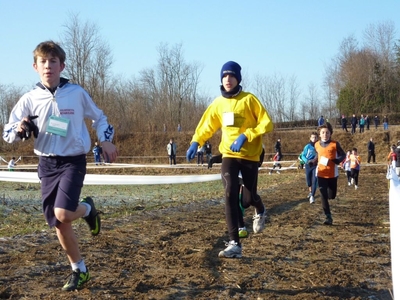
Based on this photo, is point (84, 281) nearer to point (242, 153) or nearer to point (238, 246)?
A: point (238, 246)

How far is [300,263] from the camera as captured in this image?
6.22 meters

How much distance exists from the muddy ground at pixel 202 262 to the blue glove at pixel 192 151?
3.74 feet

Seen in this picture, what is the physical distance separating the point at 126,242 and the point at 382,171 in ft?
101

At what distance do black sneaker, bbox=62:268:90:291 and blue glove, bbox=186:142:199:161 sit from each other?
1.92 m

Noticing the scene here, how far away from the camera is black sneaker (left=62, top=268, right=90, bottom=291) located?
4.77 meters

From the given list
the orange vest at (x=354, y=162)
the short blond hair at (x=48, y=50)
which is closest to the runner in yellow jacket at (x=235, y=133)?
the short blond hair at (x=48, y=50)

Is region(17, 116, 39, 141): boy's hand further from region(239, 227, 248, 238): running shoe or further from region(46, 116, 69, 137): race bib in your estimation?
region(239, 227, 248, 238): running shoe

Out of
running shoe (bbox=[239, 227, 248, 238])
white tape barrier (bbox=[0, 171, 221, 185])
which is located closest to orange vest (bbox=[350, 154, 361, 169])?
white tape barrier (bbox=[0, 171, 221, 185])

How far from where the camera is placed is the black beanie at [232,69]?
21.2 ft

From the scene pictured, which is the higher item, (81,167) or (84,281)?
(81,167)

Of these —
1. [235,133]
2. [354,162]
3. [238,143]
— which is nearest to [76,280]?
[238,143]

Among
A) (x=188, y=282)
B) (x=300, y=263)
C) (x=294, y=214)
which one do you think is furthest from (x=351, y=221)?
(x=188, y=282)

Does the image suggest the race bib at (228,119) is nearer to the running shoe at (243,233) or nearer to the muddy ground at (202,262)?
the running shoe at (243,233)

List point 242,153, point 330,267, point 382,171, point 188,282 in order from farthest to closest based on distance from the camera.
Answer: point 382,171 → point 242,153 → point 330,267 → point 188,282
